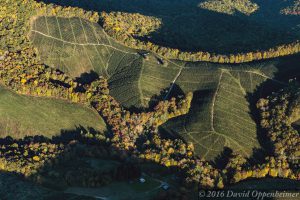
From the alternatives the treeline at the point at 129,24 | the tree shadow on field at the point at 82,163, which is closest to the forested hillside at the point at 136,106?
the tree shadow on field at the point at 82,163

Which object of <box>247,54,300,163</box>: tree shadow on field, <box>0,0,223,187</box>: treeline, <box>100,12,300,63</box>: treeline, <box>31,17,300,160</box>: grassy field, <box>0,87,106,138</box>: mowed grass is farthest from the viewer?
<box>100,12,300,63</box>: treeline

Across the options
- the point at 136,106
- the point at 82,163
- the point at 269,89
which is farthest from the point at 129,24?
the point at 82,163

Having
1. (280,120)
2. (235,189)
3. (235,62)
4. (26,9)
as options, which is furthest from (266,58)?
(26,9)

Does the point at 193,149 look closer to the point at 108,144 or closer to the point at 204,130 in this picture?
the point at 204,130

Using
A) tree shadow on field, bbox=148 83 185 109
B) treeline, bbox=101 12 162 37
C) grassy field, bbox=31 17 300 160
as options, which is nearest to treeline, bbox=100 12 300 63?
grassy field, bbox=31 17 300 160

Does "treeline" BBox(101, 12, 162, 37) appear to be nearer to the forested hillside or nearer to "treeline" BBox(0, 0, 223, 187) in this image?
the forested hillside

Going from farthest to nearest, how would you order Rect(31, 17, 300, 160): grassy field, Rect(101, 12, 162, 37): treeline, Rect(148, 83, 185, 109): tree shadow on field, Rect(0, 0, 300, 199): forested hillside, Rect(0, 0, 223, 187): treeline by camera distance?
1. Rect(101, 12, 162, 37): treeline
2. Rect(148, 83, 185, 109): tree shadow on field
3. Rect(31, 17, 300, 160): grassy field
4. Rect(0, 0, 223, 187): treeline
5. Rect(0, 0, 300, 199): forested hillside

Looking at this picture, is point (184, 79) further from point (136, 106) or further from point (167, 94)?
point (136, 106)
